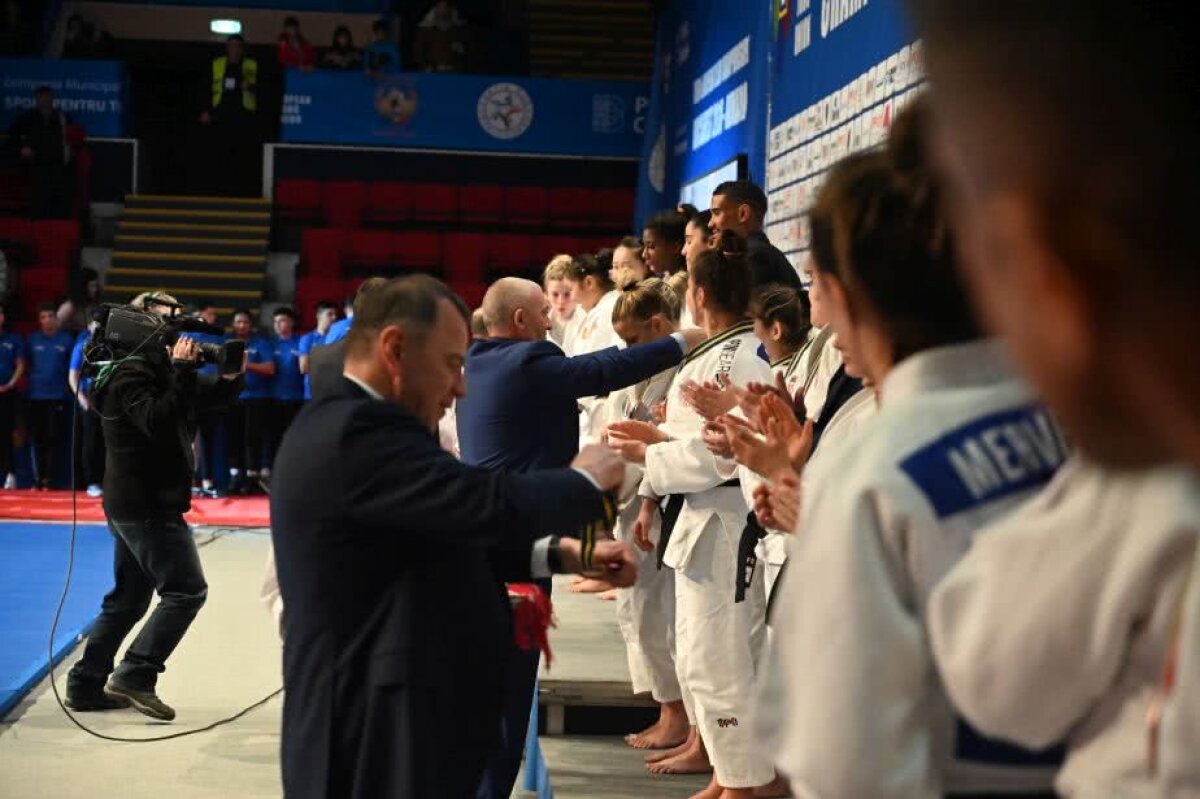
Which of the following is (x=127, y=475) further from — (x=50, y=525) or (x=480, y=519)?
(x=50, y=525)

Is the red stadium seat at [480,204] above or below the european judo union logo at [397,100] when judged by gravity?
below

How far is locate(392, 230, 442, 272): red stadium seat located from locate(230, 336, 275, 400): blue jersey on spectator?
3052 millimetres

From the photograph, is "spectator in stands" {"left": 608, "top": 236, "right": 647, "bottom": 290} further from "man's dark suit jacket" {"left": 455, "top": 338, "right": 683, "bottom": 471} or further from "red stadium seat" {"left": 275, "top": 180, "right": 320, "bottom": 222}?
"red stadium seat" {"left": 275, "top": 180, "right": 320, "bottom": 222}

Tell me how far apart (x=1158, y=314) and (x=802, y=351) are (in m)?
4.10

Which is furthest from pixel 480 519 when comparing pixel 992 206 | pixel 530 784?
pixel 530 784

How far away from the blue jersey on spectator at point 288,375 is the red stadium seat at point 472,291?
7.43ft

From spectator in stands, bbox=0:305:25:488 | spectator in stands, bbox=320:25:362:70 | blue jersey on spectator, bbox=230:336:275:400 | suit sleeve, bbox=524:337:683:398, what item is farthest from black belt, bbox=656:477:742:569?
spectator in stands, bbox=320:25:362:70

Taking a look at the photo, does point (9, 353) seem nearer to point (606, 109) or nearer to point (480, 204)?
point (480, 204)

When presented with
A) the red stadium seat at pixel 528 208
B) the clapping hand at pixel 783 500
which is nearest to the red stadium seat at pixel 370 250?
the red stadium seat at pixel 528 208

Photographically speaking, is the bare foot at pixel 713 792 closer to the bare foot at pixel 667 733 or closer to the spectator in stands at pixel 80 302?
the bare foot at pixel 667 733

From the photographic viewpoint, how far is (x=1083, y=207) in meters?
0.46

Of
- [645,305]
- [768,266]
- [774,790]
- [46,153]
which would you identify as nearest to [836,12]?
[645,305]

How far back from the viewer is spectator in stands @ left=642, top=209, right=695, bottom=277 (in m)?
6.85

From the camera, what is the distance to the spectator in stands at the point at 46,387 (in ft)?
44.5
